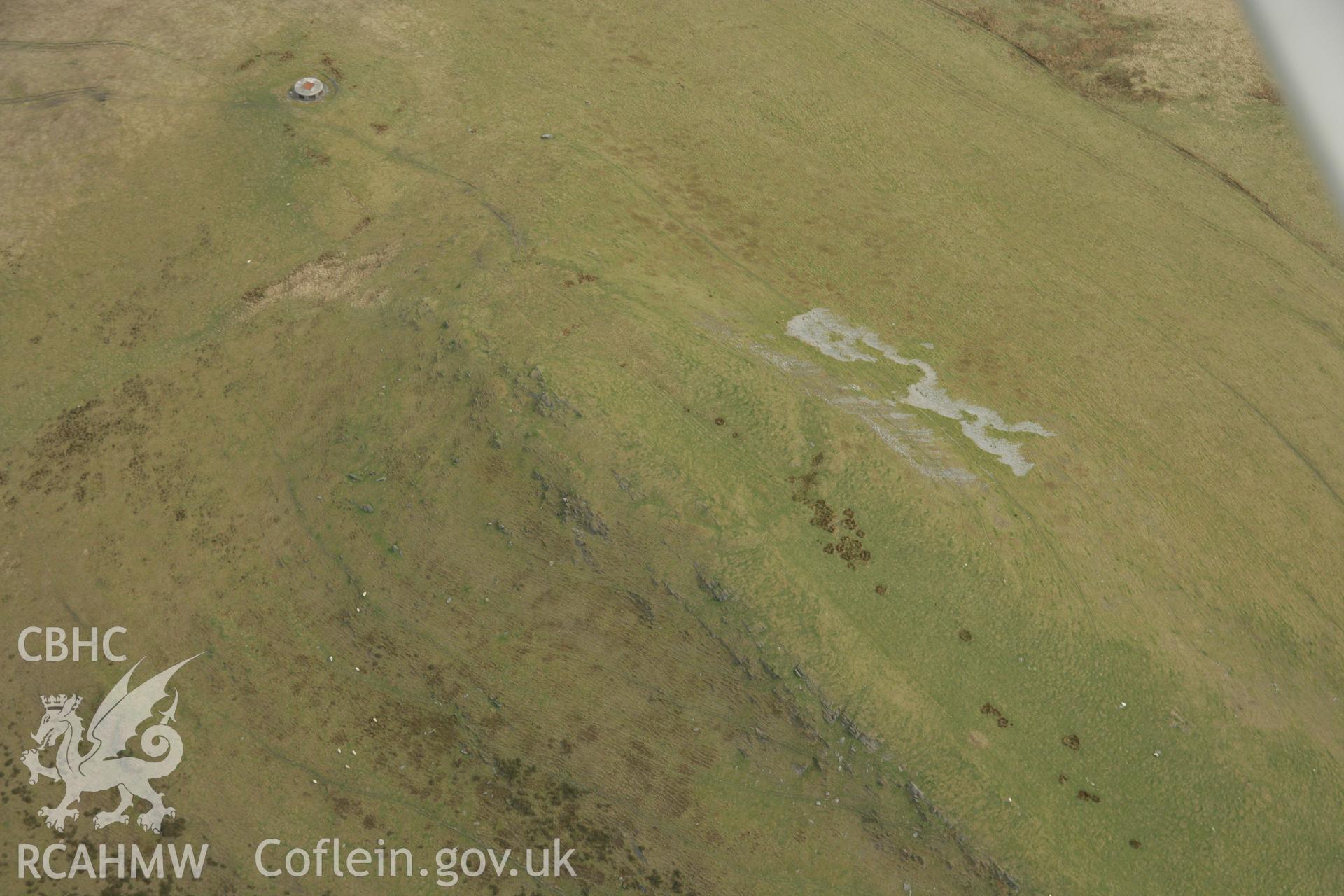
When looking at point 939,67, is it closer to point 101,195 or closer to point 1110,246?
point 1110,246

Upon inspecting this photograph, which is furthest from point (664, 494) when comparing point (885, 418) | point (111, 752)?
point (111, 752)

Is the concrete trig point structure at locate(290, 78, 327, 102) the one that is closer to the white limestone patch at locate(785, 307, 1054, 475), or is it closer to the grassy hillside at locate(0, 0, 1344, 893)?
the grassy hillside at locate(0, 0, 1344, 893)

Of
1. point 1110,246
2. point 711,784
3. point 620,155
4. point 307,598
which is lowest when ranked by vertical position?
point 307,598

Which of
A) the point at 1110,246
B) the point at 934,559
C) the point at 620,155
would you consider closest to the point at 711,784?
the point at 934,559

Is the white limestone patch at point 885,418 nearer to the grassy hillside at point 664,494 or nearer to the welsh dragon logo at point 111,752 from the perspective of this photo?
the grassy hillside at point 664,494

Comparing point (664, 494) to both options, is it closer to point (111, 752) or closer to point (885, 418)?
point (885, 418)

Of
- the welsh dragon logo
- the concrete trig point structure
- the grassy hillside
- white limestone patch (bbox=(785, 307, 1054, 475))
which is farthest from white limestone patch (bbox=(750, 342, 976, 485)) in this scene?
the concrete trig point structure
